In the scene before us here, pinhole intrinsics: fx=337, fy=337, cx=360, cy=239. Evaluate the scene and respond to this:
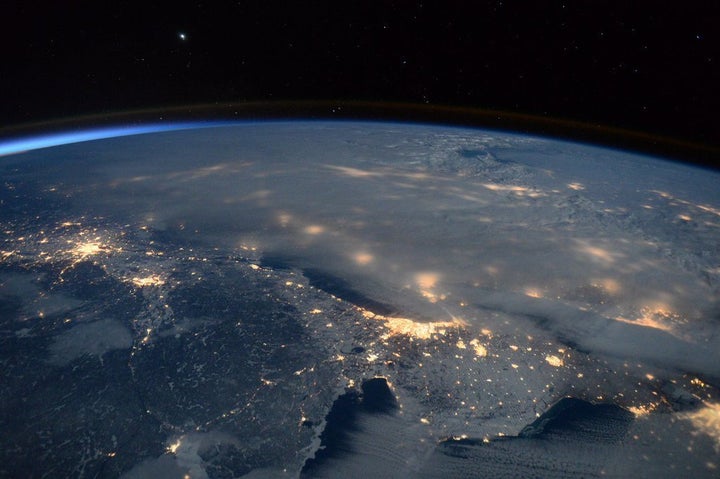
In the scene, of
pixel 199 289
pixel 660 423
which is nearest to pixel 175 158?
pixel 199 289

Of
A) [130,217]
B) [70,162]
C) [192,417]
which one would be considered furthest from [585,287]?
[70,162]

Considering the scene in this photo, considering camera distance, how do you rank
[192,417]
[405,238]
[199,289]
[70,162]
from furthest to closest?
[70,162] < [405,238] < [199,289] < [192,417]

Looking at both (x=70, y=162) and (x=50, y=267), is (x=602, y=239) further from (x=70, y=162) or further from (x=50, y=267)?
(x=70, y=162)

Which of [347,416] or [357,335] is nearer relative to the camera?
[347,416]

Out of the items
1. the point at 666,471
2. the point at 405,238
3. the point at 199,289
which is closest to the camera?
the point at 666,471

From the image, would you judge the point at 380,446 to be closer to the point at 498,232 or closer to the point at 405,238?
the point at 405,238

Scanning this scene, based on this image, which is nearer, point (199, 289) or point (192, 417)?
point (192, 417)
